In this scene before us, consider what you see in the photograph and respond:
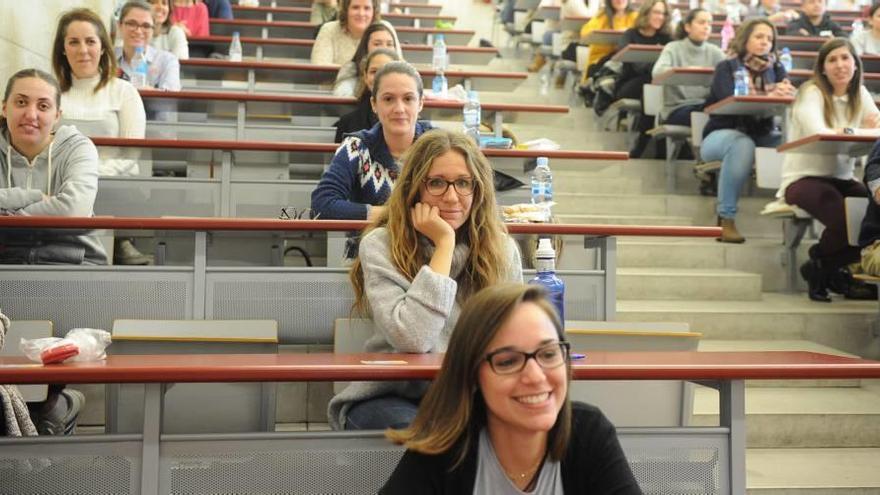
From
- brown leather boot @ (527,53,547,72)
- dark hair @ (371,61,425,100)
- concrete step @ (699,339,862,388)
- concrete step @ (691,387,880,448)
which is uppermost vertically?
brown leather boot @ (527,53,547,72)

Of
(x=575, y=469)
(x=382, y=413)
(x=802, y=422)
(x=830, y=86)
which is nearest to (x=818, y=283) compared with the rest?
(x=830, y=86)

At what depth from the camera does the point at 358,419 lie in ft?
6.24

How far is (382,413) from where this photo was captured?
6.09ft

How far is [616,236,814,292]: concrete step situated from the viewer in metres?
4.20

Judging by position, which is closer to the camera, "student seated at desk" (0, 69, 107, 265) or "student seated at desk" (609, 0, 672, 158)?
"student seated at desk" (0, 69, 107, 265)

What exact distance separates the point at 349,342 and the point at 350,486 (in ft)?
1.94

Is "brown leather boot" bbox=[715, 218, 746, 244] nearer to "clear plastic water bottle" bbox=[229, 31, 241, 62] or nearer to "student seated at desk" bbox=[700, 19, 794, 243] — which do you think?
"student seated at desk" bbox=[700, 19, 794, 243]

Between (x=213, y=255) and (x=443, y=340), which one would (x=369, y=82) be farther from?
(x=443, y=340)

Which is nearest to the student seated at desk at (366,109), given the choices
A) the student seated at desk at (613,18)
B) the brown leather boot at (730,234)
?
the brown leather boot at (730,234)

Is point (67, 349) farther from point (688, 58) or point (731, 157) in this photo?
point (688, 58)

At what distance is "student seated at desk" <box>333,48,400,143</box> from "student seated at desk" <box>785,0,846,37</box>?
12.6 ft

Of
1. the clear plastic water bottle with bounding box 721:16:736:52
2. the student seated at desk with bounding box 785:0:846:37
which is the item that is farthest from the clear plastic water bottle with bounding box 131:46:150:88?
the student seated at desk with bounding box 785:0:846:37

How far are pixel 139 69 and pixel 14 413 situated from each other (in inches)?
120

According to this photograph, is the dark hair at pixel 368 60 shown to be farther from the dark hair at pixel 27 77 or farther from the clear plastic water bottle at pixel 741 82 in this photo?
the clear plastic water bottle at pixel 741 82
